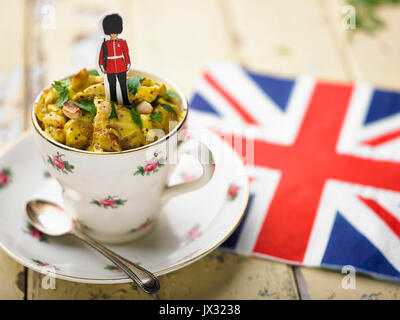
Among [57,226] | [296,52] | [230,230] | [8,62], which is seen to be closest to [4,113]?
[8,62]

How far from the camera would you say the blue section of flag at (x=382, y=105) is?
115 centimetres

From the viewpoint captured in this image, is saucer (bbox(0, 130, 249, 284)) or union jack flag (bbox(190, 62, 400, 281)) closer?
saucer (bbox(0, 130, 249, 284))

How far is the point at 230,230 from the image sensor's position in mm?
781

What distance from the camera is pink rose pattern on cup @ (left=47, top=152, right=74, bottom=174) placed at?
0.71m

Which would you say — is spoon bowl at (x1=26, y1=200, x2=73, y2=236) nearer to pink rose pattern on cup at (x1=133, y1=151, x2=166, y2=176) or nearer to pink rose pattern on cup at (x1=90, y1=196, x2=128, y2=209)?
pink rose pattern on cup at (x1=90, y1=196, x2=128, y2=209)

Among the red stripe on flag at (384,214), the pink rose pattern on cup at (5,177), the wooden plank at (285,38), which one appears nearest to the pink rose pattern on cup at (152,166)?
the pink rose pattern on cup at (5,177)

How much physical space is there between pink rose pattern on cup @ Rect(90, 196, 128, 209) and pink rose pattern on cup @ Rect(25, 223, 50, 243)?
0.37 feet

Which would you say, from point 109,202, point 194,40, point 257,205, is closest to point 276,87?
point 194,40

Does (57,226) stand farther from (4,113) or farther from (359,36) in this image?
(359,36)

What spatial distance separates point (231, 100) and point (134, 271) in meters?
0.61

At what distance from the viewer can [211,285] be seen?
792 mm

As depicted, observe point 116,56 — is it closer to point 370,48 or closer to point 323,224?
point 323,224

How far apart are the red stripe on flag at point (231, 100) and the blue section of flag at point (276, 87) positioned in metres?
0.08

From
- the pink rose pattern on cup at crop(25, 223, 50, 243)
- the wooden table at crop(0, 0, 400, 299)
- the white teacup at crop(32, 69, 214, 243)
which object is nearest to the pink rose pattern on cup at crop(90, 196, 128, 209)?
the white teacup at crop(32, 69, 214, 243)
